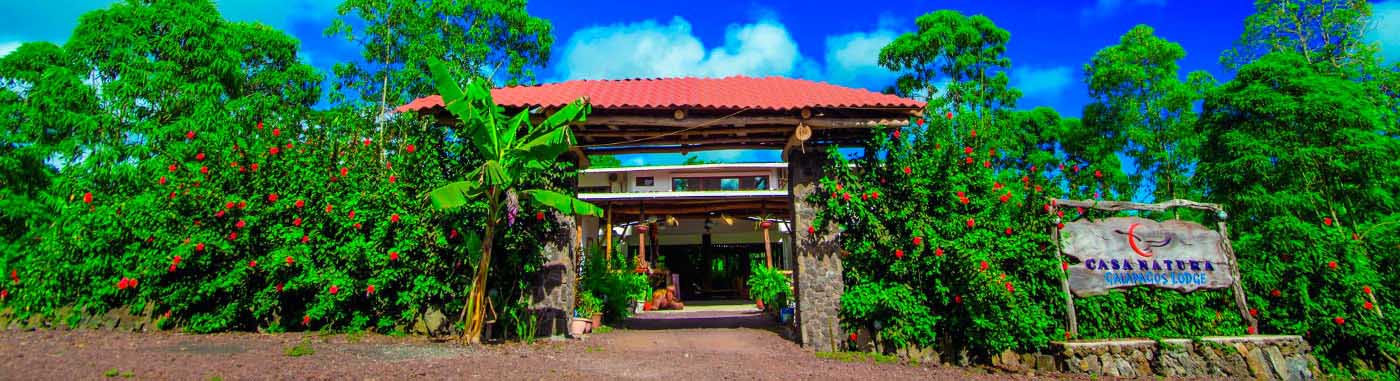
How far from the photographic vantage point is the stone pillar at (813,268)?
773 centimetres

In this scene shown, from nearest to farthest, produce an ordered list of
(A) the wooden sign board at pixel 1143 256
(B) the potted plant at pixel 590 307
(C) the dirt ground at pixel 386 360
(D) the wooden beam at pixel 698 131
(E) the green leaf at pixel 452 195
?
1. (C) the dirt ground at pixel 386 360
2. (E) the green leaf at pixel 452 195
3. (A) the wooden sign board at pixel 1143 256
4. (D) the wooden beam at pixel 698 131
5. (B) the potted plant at pixel 590 307

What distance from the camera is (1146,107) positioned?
18.0 metres

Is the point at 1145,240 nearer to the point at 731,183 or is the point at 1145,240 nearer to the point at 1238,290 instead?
the point at 1238,290

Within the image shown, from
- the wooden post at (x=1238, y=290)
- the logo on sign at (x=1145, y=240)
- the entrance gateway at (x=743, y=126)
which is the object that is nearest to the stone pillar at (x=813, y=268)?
the entrance gateway at (x=743, y=126)

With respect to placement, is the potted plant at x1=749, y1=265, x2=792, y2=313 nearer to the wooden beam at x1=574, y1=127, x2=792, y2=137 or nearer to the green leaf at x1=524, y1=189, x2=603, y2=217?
the wooden beam at x1=574, y1=127, x2=792, y2=137

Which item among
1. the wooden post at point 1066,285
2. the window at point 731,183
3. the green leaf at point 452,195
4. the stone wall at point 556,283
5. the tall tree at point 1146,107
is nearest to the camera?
the green leaf at point 452,195

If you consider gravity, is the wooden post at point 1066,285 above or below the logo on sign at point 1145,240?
below

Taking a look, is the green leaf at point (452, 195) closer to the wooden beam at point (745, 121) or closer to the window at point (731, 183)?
the wooden beam at point (745, 121)

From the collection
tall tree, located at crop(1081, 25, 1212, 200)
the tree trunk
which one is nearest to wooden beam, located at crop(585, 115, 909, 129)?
the tree trunk

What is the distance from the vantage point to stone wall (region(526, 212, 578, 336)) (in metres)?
8.15

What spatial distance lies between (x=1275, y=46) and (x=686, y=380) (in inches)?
628

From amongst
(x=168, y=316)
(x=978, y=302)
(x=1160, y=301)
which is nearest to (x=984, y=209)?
(x=978, y=302)

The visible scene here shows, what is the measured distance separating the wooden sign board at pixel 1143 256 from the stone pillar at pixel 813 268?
272cm

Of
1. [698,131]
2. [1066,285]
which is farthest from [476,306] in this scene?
[1066,285]
